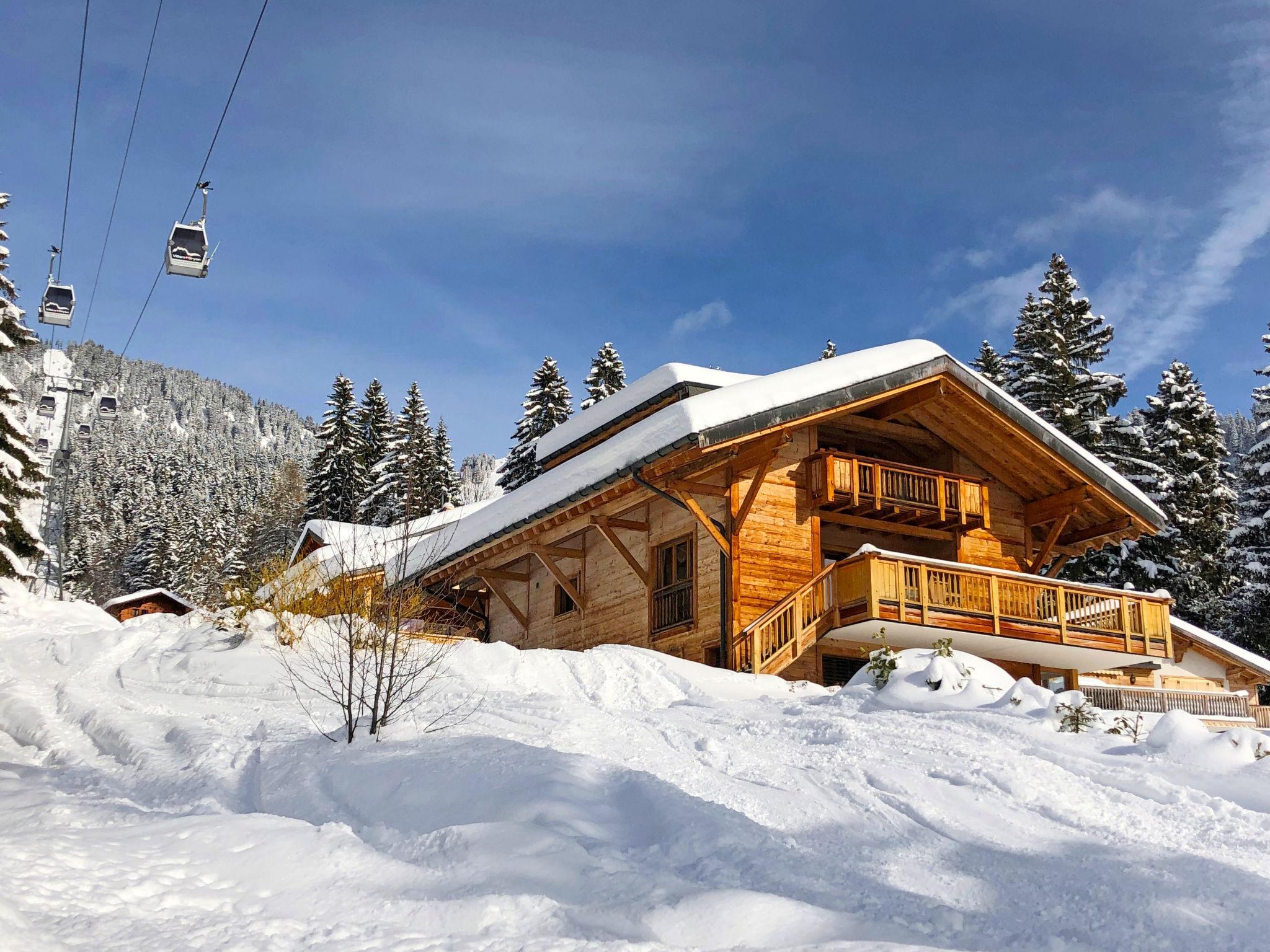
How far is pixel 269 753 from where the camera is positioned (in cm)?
984

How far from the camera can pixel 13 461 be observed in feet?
83.7

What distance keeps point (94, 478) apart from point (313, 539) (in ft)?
247

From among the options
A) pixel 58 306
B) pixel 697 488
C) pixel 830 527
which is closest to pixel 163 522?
pixel 58 306

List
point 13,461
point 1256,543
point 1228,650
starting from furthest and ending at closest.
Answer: point 1256,543
point 13,461
point 1228,650

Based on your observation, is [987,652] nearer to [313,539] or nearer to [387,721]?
[387,721]

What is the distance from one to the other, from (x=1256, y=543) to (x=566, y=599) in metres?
21.4

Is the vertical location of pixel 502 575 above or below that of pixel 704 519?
below

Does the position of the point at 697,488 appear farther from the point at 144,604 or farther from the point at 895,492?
the point at 144,604

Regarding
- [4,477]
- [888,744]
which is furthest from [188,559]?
[888,744]

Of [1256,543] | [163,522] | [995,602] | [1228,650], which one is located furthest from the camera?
[163,522]

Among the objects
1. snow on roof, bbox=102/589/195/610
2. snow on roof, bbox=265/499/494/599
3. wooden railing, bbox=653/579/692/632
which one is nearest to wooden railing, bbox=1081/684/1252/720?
wooden railing, bbox=653/579/692/632

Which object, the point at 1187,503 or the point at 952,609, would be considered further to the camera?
the point at 1187,503

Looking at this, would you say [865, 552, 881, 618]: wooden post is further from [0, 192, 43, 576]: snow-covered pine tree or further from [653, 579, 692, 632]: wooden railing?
[0, 192, 43, 576]: snow-covered pine tree

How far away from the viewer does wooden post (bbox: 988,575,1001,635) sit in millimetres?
17828
